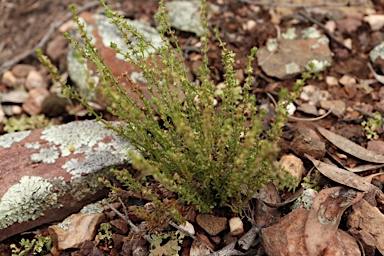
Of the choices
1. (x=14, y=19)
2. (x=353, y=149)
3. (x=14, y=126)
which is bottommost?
(x=353, y=149)

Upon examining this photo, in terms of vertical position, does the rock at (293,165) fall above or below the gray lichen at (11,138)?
below

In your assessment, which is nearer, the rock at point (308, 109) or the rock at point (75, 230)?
the rock at point (75, 230)

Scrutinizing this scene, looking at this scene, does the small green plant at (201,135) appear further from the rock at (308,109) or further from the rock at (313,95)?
the rock at (313,95)

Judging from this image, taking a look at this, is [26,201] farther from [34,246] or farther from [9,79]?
[9,79]

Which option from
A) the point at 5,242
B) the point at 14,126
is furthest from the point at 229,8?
the point at 5,242

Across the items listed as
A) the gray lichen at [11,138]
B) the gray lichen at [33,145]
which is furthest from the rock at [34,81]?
the gray lichen at [33,145]

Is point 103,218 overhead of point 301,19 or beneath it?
beneath

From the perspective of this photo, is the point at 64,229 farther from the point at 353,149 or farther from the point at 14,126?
the point at 353,149
